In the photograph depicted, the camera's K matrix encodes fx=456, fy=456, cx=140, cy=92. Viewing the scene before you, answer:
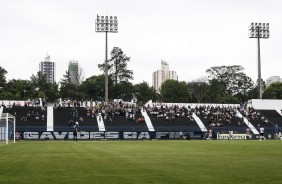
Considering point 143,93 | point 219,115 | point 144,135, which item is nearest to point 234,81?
point 143,93

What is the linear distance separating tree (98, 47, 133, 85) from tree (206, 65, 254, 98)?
1137 inches

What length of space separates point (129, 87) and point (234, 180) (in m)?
116

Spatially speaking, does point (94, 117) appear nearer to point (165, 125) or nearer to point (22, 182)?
point (165, 125)

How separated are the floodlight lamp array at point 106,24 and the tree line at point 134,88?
41263 mm

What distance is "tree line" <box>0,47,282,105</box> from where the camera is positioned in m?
123

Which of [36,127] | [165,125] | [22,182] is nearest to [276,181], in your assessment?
[22,182]

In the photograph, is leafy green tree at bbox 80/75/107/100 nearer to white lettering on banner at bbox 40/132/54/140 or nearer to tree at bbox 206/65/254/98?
tree at bbox 206/65/254/98

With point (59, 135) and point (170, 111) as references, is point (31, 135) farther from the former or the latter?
point (170, 111)

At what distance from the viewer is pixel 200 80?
14775cm

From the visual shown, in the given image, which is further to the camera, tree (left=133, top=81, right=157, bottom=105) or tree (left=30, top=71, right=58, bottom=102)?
tree (left=133, top=81, right=157, bottom=105)

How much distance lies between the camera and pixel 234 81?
13900 cm

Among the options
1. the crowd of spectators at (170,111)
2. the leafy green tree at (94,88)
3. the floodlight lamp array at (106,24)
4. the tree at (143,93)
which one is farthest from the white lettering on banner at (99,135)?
the tree at (143,93)

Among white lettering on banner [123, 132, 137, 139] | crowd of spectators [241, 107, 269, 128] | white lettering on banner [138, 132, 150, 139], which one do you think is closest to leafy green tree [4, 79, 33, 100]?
white lettering on banner [123, 132, 137, 139]

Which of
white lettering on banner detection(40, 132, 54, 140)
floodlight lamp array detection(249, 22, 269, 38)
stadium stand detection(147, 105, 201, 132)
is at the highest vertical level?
floodlight lamp array detection(249, 22, 269, 38)
